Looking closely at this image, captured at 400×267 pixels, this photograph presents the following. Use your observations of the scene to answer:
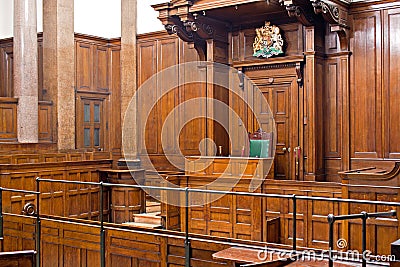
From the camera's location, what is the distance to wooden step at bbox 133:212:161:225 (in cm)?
946

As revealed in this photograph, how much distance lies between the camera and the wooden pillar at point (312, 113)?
27.7 feet

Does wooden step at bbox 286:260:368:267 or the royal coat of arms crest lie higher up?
the royal coat of arms crest

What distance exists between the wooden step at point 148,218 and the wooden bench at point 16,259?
595 centimetres

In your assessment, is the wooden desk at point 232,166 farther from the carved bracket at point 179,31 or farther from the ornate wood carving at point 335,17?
the carved bracket at point 179,31

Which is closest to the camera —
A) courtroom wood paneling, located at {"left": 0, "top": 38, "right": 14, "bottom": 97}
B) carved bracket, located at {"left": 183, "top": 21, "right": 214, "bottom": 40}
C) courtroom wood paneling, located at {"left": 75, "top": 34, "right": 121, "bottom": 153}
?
carved bracket, located at {"left": 183, "top": 21, "right": 214, "bottom": 40}

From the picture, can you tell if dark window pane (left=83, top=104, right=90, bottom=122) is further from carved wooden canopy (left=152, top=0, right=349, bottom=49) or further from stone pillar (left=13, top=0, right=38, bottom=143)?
carved wooden canopy (left=152, top=0, right=349, bottom=49)

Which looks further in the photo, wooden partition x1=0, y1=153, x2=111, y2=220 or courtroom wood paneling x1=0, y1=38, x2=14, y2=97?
courtroom wood paneling x1=0, y1=38, x2=14, y2=97

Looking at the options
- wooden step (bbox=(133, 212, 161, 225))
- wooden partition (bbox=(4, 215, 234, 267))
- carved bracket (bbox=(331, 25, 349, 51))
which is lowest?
wooden step (bbox=(133, 212, 161, 225))

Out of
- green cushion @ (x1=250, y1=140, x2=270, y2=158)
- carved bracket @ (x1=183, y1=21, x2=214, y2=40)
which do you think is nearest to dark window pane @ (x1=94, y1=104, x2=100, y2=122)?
carved bracket @ (x1=183, y1=21, x2=214, y2=40)

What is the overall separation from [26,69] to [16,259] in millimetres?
8325

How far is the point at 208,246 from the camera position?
17.2 ft

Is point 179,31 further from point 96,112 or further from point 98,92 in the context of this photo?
point 96,112

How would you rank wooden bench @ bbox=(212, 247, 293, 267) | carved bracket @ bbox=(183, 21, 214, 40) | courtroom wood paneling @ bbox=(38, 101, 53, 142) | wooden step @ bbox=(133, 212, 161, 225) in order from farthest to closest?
courtroom wood paneling @ bbox=(38, 101, 53, 142) → wooden step @ bbox=(133, 212, 161, 225) → carved bracket @ bbox=(183, 21, 214, 40) → wooden bench @ bbox=(212, 247, 293, 267)

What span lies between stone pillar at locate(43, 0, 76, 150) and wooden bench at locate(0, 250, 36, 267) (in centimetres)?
825
